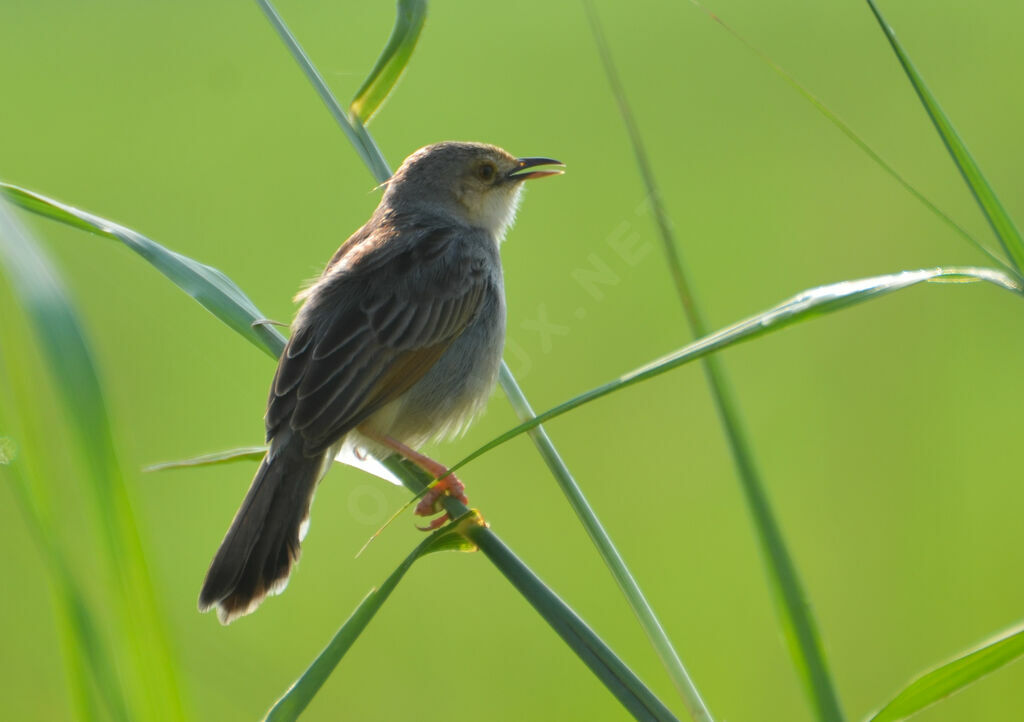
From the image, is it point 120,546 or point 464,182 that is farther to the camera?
point 464,182

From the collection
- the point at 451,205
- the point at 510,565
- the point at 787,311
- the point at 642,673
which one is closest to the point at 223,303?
the point at 510,565

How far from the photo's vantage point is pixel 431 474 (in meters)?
3.02

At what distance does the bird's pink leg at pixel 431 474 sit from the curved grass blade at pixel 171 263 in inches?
33.7

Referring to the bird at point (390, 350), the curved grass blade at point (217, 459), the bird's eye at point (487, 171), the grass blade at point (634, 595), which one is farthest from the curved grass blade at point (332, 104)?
the bird's eye at point (487, 171)

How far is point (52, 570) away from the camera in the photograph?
1278 mm

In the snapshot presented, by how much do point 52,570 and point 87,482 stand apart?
0.19 meters

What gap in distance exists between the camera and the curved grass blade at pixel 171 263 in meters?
2.13

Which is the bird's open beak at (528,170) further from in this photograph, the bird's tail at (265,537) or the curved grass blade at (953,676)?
the curved grass blade at (953,676)

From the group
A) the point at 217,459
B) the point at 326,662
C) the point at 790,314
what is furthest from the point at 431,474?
the point at 790,314

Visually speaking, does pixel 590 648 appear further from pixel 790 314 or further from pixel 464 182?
pixel 464 182

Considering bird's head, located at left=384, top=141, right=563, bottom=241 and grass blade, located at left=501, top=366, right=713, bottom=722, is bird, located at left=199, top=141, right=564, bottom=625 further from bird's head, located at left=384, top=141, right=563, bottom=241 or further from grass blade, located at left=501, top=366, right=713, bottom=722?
grass blade, located at left=501, top=366, right=713, bottom=722

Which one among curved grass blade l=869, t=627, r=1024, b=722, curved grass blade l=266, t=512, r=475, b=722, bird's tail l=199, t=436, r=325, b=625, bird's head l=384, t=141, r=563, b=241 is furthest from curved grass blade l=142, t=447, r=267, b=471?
bird's head l=384, t=141, r=563, b=241

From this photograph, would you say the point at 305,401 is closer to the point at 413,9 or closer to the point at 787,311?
the point at 413,9

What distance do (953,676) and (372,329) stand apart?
2026mm
